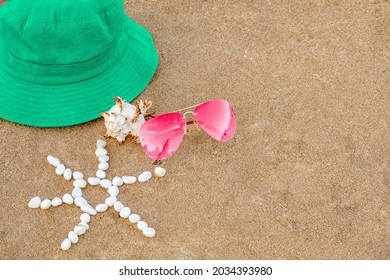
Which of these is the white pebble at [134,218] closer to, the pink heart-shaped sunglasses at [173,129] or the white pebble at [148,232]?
the white pebble at [148,232]

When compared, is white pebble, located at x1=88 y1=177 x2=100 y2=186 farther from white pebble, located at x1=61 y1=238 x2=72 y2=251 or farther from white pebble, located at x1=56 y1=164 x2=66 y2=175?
white pebble, located at x1=61 y1=238 x2=72 y2=251

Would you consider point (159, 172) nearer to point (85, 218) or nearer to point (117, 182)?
point (117, 182)

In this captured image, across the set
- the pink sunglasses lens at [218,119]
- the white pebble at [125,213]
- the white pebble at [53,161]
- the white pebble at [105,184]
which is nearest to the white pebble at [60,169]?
the white pebble at [53,161]

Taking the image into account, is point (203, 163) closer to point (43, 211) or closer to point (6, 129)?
point (43, 211)

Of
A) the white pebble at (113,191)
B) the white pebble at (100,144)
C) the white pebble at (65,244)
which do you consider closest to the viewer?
the white pebble at (65,244)

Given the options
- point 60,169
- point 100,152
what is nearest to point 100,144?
point 100,152

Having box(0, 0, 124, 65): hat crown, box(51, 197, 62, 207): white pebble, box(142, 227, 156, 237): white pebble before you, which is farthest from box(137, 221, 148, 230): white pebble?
box(0, 0, 124, 65): hat crown
